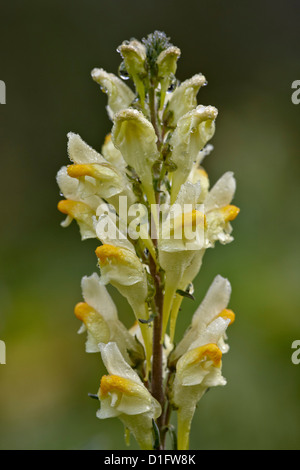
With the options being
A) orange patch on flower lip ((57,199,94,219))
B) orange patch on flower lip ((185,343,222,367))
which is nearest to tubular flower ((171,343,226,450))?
orange patch on flower lip ((185,343,222,367))

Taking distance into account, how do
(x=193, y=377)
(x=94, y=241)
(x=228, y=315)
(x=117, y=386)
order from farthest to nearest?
(x=94, y=241) < (x=228, y=315) < (x=193, y=377) < (x=117, y=386)

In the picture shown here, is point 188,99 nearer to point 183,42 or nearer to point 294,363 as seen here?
point 294,363

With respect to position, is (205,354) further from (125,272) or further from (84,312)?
(84,312)

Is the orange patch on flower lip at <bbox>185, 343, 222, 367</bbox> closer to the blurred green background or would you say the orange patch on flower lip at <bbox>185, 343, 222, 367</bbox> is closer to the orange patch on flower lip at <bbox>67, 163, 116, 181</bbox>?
the orange patch on flower lip at <bbox>67, 163, 116, 181</bbox>

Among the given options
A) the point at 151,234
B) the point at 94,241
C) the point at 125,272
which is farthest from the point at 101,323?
the point at 94,241

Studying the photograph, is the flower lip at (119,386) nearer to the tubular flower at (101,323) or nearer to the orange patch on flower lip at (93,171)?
the tubular flower at (101,323)

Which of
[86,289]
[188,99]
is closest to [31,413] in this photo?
[86,289]

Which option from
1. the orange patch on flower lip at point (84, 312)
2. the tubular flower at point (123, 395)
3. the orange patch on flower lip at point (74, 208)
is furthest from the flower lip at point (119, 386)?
the orange patch on flower lip at point (74, 208)

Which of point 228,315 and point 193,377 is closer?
point 193,377
